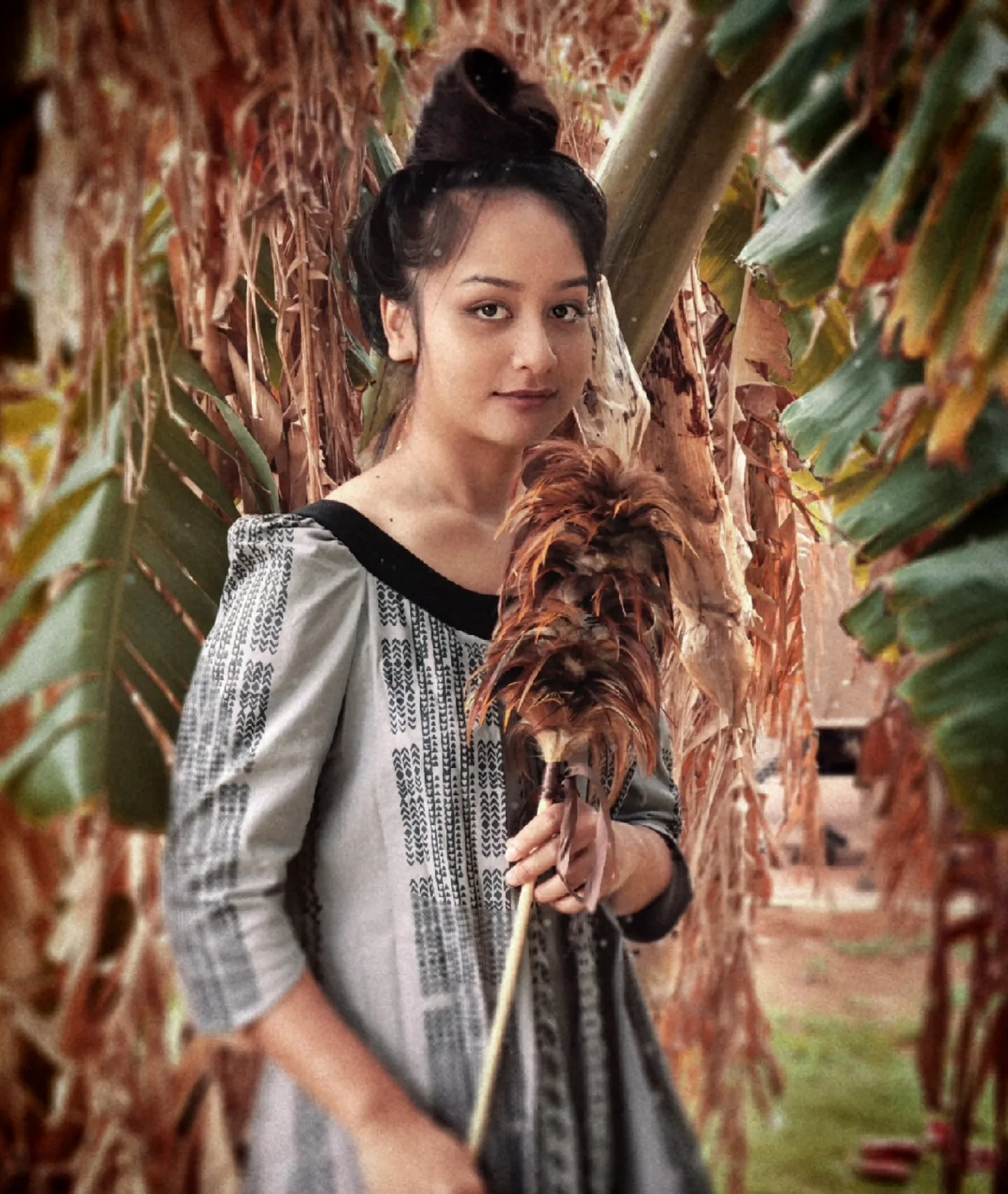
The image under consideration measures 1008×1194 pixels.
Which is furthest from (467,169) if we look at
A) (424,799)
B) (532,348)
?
(424,799)

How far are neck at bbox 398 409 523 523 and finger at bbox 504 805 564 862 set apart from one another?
27cm

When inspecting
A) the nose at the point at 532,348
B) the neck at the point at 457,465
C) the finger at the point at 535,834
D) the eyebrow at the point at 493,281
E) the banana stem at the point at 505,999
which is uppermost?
the eyebrow at the point at 493,281

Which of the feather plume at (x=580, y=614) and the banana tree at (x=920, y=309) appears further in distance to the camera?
the feather plume at (x=580, y=614)

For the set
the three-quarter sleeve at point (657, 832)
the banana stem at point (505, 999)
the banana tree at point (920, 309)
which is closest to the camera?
the banana tree at point (920, 309)

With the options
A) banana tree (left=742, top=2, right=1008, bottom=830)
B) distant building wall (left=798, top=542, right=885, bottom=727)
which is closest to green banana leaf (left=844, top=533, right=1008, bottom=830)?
banana tree (left=742, top=2, right=1008, bottom=830)

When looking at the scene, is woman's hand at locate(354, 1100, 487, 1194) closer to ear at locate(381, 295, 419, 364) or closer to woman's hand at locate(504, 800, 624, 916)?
woman's hand at locate(504, 800, 624, 916)

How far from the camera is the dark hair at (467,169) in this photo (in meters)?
1.03

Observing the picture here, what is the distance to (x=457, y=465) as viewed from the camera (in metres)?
1.06

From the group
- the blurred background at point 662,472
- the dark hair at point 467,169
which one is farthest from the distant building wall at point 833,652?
the dark hair at point 467,169

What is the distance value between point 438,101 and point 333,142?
112 millimetres

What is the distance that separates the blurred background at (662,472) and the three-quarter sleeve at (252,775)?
0.03 meters

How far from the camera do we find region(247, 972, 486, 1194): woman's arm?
0.94 meters

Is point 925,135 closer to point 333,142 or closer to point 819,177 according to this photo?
point 819,177

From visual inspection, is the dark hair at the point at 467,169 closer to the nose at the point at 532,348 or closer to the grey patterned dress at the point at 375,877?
the nose at the point at 532,348
